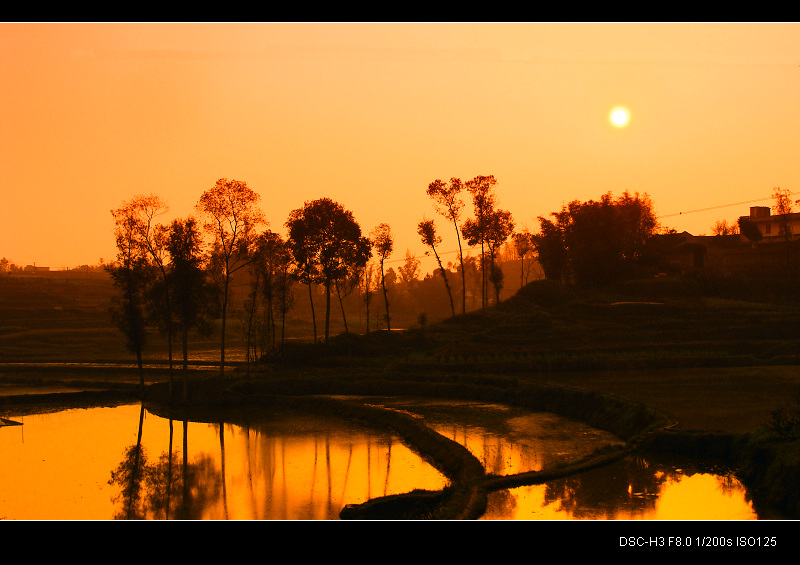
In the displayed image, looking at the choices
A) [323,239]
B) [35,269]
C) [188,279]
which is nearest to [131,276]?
[188,279]

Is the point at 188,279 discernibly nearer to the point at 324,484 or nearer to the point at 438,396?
the point at 438,396

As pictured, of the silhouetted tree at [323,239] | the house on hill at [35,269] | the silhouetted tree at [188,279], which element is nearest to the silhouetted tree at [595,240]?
the silhouetted tree at [323,239]

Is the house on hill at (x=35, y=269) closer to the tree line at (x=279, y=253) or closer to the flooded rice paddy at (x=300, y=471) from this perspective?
the tree line at (x=279, y=253)

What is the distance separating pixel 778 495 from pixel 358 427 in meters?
16.4

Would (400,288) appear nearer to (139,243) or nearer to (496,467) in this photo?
(139,243)

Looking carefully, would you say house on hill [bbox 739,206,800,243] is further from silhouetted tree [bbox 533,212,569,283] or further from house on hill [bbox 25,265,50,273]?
house on hill [bbox 25,265,50,273]

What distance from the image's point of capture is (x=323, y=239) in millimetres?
50312

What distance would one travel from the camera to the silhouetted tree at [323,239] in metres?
49.9

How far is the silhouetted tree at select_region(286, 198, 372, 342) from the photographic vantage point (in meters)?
49.9

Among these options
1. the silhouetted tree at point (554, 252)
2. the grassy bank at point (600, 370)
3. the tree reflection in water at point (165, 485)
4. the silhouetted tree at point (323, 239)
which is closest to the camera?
the tree reflection in water at point (165, 485)

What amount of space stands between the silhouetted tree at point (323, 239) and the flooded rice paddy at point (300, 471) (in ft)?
65.5

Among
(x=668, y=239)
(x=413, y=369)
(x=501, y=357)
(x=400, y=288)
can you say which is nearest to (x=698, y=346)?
(x=501, y=357)

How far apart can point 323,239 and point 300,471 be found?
30.3m

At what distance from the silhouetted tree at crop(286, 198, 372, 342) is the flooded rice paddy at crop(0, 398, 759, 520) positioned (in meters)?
20.0
